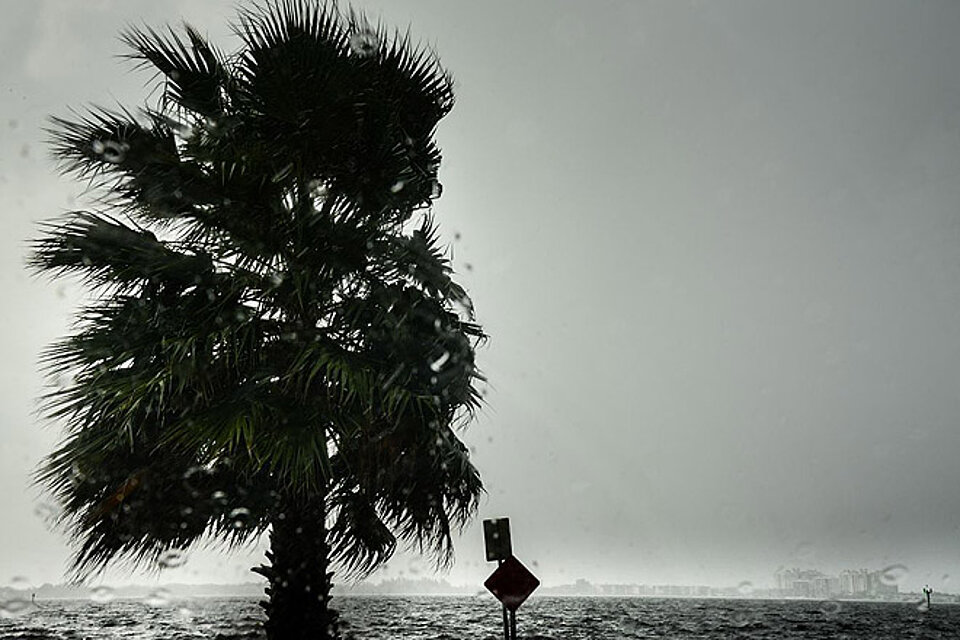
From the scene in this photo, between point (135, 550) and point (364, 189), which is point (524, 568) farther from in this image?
point (364, 189)

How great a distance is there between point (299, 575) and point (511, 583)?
84.2 inches

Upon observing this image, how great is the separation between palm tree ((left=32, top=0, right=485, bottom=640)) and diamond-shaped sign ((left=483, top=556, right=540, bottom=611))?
648 mm

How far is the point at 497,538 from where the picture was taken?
7.44 meters

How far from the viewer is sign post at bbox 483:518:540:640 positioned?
7.10m

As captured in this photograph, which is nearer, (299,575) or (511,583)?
(299,575)

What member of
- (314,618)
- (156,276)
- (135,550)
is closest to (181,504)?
(135,550)

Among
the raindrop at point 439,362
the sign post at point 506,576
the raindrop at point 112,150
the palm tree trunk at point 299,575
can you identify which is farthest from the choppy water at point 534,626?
the raindrop at point 112,150

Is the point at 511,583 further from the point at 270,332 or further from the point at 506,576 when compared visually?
the point at 270,332

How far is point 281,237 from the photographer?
675cm

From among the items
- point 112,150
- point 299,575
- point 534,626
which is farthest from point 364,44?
point 534,626

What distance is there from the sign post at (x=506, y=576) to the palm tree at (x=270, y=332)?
0.62 metres

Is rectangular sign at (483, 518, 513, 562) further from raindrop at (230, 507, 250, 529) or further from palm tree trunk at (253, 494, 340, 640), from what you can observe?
raindrop at (230, 507, 250, 529)

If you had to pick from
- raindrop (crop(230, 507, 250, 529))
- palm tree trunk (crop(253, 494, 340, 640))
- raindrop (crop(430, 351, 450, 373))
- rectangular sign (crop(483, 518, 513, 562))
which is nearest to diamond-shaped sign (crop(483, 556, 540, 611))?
rectangular sign (crop(483, 518, 513, 562))

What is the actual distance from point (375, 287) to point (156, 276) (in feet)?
6.67
